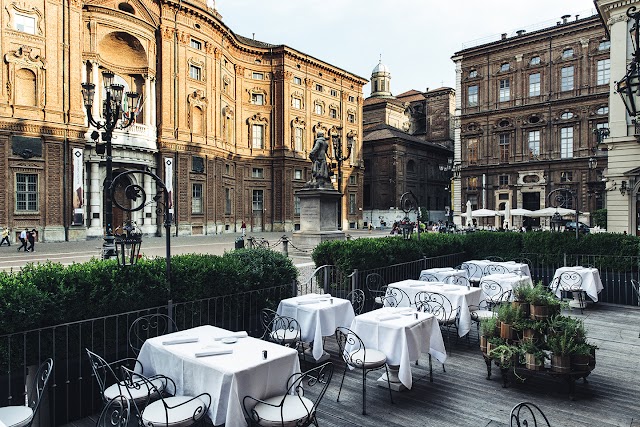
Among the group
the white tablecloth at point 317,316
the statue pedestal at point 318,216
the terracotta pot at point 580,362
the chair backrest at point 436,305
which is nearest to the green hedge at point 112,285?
the white tablecloth at point 317,316

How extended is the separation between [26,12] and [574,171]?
46935 millimetres

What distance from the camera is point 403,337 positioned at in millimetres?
6090

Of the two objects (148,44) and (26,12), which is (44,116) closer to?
(26,12)

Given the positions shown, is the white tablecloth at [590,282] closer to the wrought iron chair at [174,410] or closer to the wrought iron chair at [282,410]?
the wrought iron chair at [282,410]

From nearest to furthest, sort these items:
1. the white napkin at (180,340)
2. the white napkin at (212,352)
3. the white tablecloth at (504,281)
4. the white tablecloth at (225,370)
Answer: the white tablecloth at (225,370), the white napkin at (212,352), the white napkin at (180,340), the white tablecloth at (504,281)

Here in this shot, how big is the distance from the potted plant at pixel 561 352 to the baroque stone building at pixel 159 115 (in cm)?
3015

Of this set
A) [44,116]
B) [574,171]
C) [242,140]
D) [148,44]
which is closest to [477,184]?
[574,171]

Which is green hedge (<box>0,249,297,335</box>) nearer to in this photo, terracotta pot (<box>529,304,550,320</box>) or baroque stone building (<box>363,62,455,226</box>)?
terracotta pot (<box>529,304,550,320</box>)

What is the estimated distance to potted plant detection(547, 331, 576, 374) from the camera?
19.5 ft

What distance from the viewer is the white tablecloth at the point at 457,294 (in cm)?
827

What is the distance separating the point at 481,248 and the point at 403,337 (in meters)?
10.7

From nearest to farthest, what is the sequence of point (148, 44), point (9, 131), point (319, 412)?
point (319, 412), point (9, 131), point (148, 44)

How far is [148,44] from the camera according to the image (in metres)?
33.3

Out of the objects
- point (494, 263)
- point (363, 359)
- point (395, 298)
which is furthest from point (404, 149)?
point (363, 359)
